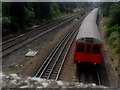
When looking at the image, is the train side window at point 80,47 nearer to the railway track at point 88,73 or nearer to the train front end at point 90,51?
the train front end at point 90,51

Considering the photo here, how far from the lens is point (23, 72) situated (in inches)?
731

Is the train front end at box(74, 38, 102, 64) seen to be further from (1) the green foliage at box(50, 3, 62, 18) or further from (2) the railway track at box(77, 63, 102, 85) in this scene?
(1) the green foliage at box(50, 3, 62, 18)

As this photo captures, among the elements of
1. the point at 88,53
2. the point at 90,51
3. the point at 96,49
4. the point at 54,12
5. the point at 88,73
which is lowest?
the point at 88,73

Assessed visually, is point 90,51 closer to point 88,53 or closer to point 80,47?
point 88,53

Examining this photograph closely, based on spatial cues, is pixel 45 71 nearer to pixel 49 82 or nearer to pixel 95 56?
pixel 95 56

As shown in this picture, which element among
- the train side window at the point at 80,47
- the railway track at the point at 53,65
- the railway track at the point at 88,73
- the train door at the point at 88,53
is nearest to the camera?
the railway track at the point at 88,73

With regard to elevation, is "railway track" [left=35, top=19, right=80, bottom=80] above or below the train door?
below

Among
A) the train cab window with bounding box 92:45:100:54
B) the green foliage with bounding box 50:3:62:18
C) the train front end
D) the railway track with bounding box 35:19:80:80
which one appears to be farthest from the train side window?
the green foliage with bounding box 50:3:62:18

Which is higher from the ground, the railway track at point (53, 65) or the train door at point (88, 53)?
the train door at point (88, 53)

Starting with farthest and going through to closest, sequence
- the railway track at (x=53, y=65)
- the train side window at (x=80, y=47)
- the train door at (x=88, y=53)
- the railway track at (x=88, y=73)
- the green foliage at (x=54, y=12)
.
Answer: the green foliage at (x=54, y=12) → the train side window at (x=80, y=47) → the train door at (x=88, y=53) → the railway track at (x=53, y=65) → the railway track at (x=88, y=73)

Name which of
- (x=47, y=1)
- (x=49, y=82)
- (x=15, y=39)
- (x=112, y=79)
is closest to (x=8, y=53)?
(x=15, y=39)

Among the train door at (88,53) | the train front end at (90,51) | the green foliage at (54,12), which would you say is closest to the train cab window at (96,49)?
the train front end at (90,51)

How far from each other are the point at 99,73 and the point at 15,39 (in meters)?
14.8

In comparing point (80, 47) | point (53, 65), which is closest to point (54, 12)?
point (53, 65)
